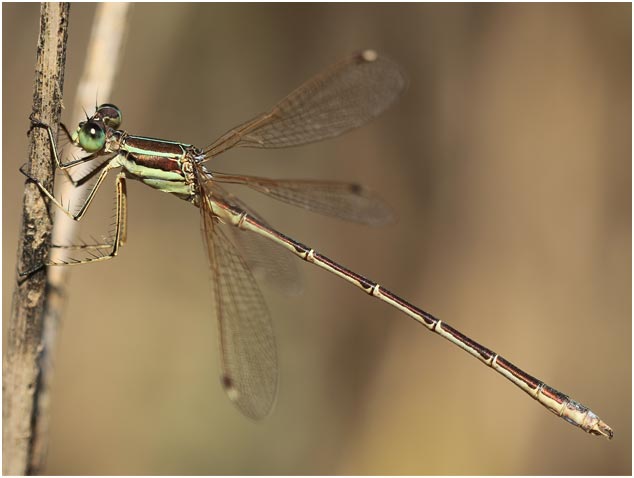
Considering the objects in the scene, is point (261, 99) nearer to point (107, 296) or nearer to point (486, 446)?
point (107, 296)

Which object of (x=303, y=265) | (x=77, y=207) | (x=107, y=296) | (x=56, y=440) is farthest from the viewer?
(x=303, y=265)

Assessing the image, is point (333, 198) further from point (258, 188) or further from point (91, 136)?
point (91, 136)

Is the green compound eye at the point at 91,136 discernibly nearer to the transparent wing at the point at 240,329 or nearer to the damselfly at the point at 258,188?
the damselfly at the point at 258,188

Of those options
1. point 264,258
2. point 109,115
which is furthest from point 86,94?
point 264,258

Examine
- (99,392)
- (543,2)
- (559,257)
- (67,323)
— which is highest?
(543,2)

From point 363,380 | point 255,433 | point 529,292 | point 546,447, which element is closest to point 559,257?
point 529,292

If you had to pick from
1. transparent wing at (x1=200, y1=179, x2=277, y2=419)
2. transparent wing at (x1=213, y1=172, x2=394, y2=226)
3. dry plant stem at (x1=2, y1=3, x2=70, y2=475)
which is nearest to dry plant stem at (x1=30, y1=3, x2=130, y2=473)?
dry plant stem at (x1=2, y1=3, x2=70, y2=475)

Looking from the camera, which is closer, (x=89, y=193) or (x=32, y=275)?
(x=32, y=275)
